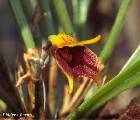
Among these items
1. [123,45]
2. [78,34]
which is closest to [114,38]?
[78,34]

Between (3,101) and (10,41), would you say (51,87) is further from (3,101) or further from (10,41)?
(10,41)

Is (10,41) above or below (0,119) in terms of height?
below

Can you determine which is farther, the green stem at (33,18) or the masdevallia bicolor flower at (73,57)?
the green stem at (33,18)

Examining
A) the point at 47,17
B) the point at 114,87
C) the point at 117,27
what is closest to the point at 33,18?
the point at 47,17

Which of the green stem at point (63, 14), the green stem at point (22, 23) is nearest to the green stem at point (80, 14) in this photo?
the green stem at point (63, 14)

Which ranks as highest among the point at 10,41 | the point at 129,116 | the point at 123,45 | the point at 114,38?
the point at 114,38

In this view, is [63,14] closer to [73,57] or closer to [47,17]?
[47,17]

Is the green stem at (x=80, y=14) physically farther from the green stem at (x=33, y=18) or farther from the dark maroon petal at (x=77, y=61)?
the dark maroon petal at (x=77, y=61)
